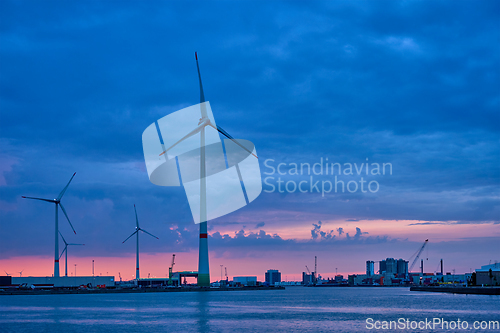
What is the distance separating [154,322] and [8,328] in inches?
942

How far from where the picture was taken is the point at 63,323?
89750 mm

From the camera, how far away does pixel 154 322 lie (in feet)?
294

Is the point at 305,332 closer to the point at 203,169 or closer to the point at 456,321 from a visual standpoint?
the point at 456,321

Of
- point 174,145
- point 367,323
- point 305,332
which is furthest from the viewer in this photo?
point 174,145

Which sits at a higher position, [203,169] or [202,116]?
[202,116]

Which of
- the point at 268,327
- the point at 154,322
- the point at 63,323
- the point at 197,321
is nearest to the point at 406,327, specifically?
the point at 268,327

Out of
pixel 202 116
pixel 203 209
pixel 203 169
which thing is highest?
pixel 202 116

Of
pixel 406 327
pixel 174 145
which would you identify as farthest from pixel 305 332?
pixel 174 145

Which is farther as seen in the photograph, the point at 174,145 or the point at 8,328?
the point at 174,145

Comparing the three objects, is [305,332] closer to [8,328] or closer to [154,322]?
[154,322]

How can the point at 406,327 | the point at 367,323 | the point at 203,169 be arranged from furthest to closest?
1. the point at 203,169
2. the point at 367,323
3. the point at 406,327

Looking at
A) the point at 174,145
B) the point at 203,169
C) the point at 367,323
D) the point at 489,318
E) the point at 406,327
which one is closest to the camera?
the point at 406,327

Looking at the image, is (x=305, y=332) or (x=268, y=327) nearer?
(x=305, y=332)

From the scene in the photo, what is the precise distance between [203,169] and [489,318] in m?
109
